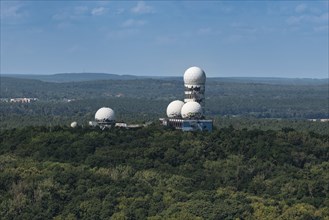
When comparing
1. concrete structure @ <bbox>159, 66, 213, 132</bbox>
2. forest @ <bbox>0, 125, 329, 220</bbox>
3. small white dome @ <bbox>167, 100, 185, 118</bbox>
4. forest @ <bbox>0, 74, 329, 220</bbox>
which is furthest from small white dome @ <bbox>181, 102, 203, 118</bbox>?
forest @ <bbox>0, 125, 329, 220</bbox>

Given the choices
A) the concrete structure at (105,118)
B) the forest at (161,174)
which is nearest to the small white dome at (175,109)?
the forest at (161,174)

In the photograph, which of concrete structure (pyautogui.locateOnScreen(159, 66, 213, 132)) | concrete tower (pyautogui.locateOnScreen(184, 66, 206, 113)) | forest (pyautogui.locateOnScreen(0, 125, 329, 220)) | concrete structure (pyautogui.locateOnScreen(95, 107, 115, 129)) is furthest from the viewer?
concrete structure (pyautogui.locateOnScreen(95, 107, 115, 129))

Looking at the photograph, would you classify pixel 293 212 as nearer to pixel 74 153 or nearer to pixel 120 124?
pixel 74 153

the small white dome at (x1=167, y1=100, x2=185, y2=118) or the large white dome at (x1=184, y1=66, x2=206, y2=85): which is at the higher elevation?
the large white dome at (x1=184, y1=66, x2=206, y2=85)

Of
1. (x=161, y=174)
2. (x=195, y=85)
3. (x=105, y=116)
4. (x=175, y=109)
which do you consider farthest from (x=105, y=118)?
(x=161, y=174)

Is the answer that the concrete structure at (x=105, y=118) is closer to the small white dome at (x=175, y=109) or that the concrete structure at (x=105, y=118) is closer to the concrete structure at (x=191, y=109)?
the concrete structure at (x=191, y=109)

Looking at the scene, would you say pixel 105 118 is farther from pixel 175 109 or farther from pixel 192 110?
pixel 192 110

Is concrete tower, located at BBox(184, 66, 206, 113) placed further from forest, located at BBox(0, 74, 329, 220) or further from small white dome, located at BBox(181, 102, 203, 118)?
forest, located at BBox(0, 74, 329, 220)
